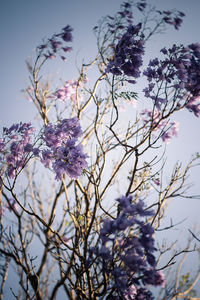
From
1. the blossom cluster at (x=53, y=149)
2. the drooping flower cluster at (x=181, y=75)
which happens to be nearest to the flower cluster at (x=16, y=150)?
the blossom cluster at (x=53, y=149)

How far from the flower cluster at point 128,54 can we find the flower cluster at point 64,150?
0.72 meters

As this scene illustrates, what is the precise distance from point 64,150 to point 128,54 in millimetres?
1236

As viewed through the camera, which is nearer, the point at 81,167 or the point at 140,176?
the point at 81,167

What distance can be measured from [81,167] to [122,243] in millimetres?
759

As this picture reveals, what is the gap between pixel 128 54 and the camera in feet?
7.45

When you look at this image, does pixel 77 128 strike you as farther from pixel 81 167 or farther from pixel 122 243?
pixel 122 243

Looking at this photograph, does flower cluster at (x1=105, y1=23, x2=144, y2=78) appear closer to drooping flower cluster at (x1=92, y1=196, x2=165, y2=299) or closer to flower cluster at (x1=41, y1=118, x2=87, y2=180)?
flower cluster at (x1=41, y1=118, x2=87, y2=180)

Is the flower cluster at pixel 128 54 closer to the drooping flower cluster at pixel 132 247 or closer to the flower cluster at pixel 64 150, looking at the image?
the flower cluster at pixel 64 150

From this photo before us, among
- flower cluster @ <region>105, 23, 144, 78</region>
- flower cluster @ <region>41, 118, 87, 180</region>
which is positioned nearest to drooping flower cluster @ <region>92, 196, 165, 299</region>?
flower cluster @ <region>41, 118, 87, 180</region>

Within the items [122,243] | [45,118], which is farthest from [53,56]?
[122,243]

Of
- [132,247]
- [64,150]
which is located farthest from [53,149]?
[132,247]

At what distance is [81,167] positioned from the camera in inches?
78.7

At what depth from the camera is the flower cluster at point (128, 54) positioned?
7.33 feet

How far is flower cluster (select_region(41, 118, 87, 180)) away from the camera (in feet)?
6.52
